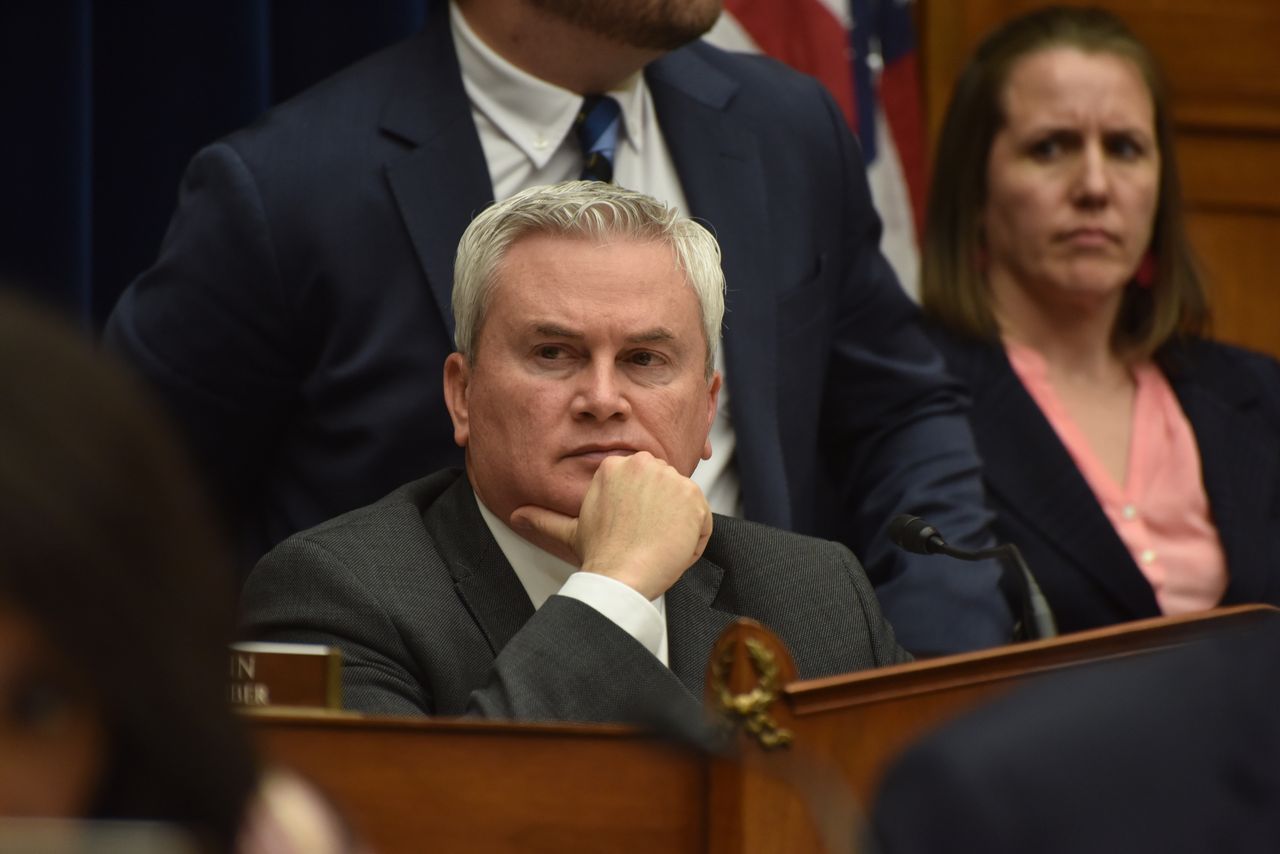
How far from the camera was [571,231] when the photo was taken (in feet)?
7.32

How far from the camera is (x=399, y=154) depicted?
2.73 m

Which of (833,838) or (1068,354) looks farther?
(1068,354)

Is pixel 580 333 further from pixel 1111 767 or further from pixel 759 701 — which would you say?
pixel 1111 767

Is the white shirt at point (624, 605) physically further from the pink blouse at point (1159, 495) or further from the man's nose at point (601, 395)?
the pink blouse at point (1159, 495)

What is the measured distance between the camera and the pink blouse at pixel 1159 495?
327cm

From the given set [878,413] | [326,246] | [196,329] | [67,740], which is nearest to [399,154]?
[326,246]

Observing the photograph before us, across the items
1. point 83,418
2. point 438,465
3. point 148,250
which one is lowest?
point 83,418

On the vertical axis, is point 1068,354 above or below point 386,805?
above

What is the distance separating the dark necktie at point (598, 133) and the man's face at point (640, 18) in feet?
0.33

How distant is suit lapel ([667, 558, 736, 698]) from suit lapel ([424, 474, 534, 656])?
0.52ft

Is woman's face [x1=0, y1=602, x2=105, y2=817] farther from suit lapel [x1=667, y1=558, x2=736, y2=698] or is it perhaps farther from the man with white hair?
suit lapel [x1=667, y1=558, x2=736, y2=698]

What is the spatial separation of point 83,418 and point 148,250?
97.1 inches

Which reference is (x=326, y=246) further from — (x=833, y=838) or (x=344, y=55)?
(x=833, y=838)

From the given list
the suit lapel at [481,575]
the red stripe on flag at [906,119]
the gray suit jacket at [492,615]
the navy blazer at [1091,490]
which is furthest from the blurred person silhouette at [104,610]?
the red stripe on flag at [906,119]
